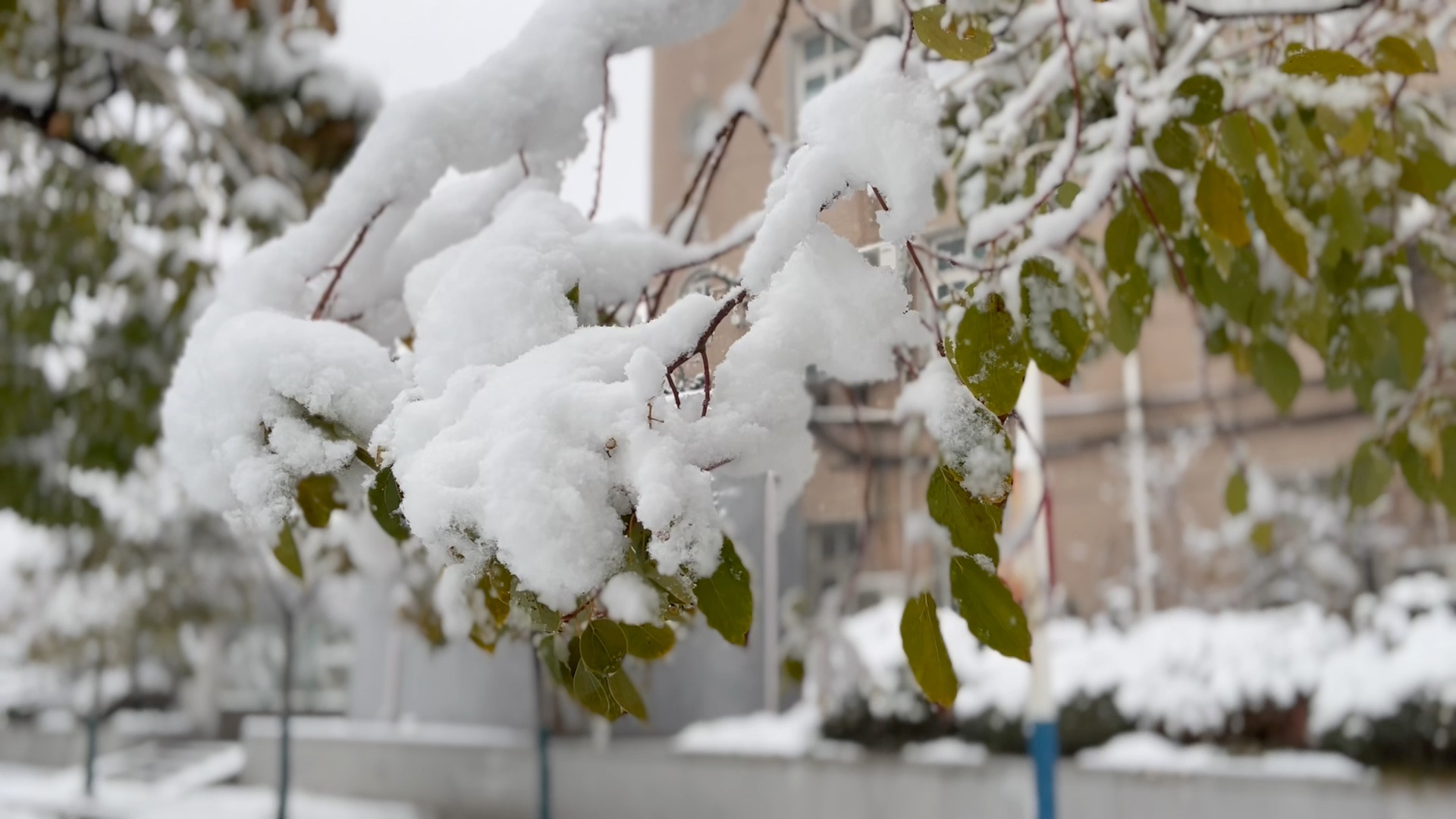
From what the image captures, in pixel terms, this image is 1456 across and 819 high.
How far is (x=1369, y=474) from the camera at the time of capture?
1.56m

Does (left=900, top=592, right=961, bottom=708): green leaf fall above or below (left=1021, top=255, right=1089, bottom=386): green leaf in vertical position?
below

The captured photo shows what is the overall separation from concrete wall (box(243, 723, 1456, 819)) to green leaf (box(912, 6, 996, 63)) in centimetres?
375

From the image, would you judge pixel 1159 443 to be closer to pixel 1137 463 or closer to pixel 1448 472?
pixel 1137 463

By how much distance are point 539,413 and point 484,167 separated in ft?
1.59

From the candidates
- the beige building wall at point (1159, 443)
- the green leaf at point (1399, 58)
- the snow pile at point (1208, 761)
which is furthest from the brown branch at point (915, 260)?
the snow pile at point (1208, 761)

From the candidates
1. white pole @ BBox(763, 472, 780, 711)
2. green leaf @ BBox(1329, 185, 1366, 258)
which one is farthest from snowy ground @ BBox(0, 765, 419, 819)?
green leaf @ BBox(1329, 185, 1366, 258)

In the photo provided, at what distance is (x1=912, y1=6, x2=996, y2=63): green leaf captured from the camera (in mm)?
760

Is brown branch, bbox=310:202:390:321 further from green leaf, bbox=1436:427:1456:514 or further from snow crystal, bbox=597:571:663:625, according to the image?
green leaf, bbox=1436:427:1456:514

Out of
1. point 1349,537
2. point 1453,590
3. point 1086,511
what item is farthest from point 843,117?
point 1086,511

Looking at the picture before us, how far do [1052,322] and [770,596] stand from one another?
11.2 ft

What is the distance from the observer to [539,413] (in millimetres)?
644

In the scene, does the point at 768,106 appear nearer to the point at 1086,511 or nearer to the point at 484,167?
the point at 484,167

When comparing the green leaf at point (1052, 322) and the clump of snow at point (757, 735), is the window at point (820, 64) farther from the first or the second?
Result: the clump of snow at point (757, 735)

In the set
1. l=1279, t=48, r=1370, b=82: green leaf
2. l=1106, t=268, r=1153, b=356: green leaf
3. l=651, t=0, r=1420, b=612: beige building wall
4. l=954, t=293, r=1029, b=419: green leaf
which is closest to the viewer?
l=954, t=293, r=1029, b=419: green leaf
